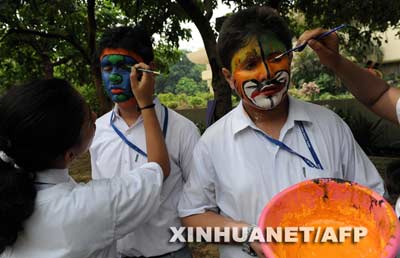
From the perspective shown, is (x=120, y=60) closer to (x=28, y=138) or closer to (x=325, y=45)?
(x=28, y=138)

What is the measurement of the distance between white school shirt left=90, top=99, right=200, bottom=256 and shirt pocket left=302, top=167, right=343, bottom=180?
1.88 ft

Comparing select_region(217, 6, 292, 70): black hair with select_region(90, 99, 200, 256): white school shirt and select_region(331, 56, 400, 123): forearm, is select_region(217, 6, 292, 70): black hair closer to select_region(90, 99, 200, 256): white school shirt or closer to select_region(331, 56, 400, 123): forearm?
select_region(331, 56, 400, 123): forearm

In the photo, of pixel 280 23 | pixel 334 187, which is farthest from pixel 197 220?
pixel 280 23

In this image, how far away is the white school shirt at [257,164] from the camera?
4.52 ft

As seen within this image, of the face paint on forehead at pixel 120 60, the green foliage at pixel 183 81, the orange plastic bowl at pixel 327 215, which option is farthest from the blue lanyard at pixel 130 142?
the green foliage at pixel 183 81

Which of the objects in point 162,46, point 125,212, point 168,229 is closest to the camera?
point 125,212

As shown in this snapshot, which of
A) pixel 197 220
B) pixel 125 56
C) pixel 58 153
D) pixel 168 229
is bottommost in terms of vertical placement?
pixel 168 229

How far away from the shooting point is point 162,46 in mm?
10133

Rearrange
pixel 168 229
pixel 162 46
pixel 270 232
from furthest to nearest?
1. pixel 162 46
2. pixel 168 229
3. pixel 270 232

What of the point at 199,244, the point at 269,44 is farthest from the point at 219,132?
the point at 199,244

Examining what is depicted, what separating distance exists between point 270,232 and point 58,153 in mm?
747

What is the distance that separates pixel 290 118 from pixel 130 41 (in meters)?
0.81

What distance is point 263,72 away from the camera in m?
1.48

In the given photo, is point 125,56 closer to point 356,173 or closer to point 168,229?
point 168,229
